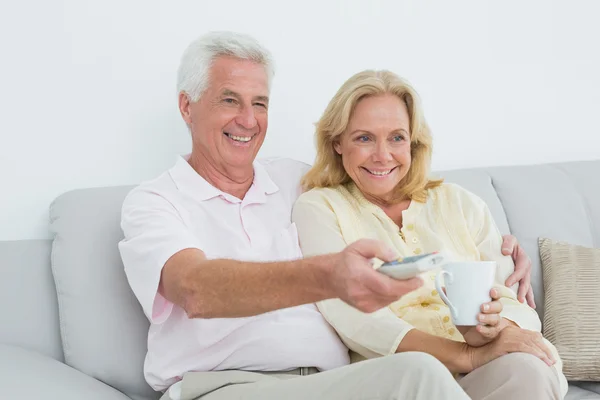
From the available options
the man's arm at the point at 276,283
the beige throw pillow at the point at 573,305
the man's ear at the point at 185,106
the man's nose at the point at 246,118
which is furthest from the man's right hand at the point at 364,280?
the beige throw pillow at the point at 573,305

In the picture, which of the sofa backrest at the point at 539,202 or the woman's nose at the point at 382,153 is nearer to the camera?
the woman's nose at the point at 382,153

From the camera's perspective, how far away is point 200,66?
199cm

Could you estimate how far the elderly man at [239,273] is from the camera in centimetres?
139

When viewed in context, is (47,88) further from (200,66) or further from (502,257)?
(502,257)

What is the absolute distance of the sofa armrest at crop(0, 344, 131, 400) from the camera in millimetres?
1657

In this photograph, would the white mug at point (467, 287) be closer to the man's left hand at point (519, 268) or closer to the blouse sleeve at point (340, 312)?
the blouse sleeve at point (340, 312)

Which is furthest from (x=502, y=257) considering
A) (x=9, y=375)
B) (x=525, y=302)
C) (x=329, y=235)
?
(x=9, y=375)

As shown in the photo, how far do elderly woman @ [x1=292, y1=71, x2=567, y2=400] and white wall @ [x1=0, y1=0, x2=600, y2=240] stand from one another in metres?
0.47

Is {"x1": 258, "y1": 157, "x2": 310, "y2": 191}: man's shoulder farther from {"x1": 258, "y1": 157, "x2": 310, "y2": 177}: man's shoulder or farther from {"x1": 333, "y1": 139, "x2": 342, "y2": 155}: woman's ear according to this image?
{"x1": 333, "y1": 139, "x2": 342, "y2": 155}: woman's ear

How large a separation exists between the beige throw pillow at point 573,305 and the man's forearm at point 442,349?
1.58 feet

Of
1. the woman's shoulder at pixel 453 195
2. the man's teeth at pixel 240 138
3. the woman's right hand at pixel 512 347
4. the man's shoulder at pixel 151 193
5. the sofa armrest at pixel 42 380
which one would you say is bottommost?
the sofa armrest at pixel 42 380

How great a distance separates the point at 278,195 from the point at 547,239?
→ 31.8 inches

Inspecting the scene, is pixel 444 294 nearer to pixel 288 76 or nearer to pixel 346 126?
pixel 346 126

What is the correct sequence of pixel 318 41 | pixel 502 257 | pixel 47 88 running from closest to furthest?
pixel 502 257 < pixel 47 88 < pixel 318 41
